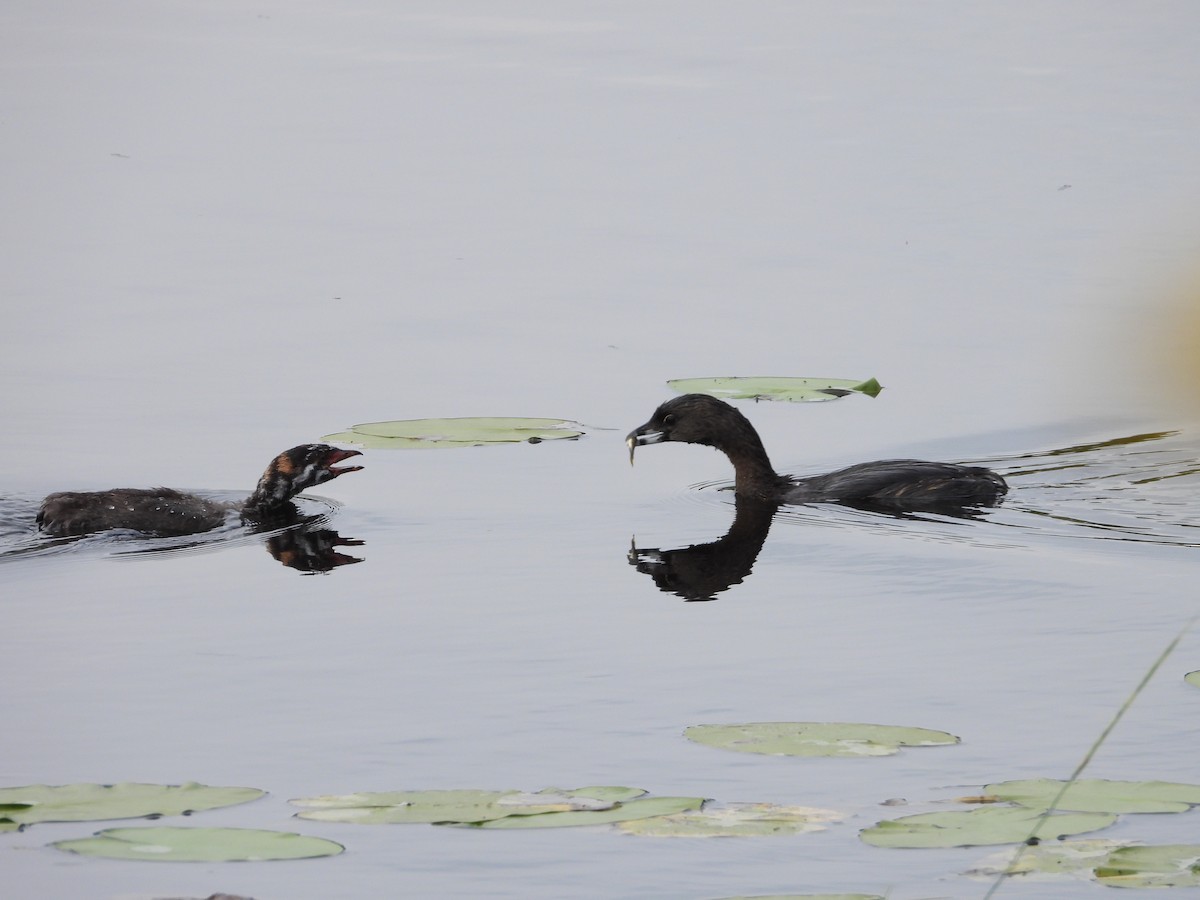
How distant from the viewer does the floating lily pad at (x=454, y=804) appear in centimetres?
643

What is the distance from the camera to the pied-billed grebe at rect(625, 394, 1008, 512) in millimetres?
11727

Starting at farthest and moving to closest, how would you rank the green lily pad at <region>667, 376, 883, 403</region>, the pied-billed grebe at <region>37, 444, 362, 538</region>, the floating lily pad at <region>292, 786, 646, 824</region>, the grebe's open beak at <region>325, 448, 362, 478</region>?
1. the green lily pad at <region>667, 376, 883, 403</region>
2. the grebe's open beak at <region>325, 448, 362, 478</region>
3. the pied-billed grebe at <region>37, 444, 362, 538</region>
4. the floating lily pad at <region>292, 786, 646, 824</region>

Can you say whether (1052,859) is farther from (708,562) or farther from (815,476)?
(815,476)

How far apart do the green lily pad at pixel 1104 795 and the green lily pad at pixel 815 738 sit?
1.99 feet

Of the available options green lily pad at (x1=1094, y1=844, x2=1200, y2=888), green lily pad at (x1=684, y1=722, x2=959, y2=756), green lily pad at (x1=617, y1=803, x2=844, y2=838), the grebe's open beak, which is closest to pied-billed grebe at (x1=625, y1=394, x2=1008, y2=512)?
the grebe's open beak

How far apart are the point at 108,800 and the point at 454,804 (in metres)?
1.04

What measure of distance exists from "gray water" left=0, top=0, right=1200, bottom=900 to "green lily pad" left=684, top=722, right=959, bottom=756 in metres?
0.08

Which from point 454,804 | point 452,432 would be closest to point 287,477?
point 452,432

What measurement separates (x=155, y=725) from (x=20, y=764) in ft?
1.95

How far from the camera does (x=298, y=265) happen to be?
58.3 ft

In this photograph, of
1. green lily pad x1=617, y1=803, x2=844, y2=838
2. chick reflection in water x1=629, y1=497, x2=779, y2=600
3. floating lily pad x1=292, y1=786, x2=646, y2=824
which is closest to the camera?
green lily pad x1=617, y1=803, x2=844, y2=838

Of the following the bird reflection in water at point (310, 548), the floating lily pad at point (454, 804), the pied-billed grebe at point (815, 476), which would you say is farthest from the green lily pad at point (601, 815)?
the pied-billed grebe at point (815, 476)

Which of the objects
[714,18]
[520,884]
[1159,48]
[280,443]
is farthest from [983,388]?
[714,18]

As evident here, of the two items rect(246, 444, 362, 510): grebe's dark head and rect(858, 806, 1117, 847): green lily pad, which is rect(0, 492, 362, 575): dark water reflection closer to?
rect(246, 444, 362, 510): grebe's dark head
